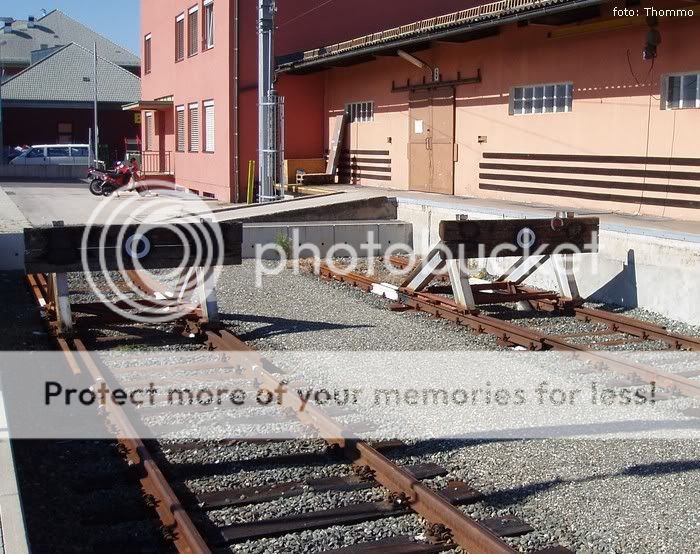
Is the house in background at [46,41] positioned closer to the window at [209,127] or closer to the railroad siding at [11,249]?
the window at [209,127]

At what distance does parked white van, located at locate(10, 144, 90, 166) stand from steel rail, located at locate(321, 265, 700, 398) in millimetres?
34682

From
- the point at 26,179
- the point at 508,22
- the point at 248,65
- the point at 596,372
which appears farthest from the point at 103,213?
the point at 26,179

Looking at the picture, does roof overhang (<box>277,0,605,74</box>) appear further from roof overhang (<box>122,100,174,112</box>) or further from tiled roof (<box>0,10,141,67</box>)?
tiled roof (<box>0,10,141,67</box>)

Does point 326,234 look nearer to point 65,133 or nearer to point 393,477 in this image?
point 393,477

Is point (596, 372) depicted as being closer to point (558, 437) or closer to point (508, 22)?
point (558, 437)

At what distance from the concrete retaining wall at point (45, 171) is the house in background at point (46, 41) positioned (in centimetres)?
2534

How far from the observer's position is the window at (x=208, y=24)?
2620 centimetres

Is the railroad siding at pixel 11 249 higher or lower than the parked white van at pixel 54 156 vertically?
lower

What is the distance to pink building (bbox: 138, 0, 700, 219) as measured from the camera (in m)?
13.7

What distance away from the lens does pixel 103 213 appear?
70.8 feet

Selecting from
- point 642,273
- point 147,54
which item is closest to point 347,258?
point 642,273

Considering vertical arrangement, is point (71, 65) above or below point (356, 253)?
above

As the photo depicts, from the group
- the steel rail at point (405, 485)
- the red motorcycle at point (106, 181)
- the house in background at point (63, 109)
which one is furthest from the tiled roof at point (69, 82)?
the steel rail at point (405, 485)

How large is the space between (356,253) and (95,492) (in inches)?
428
